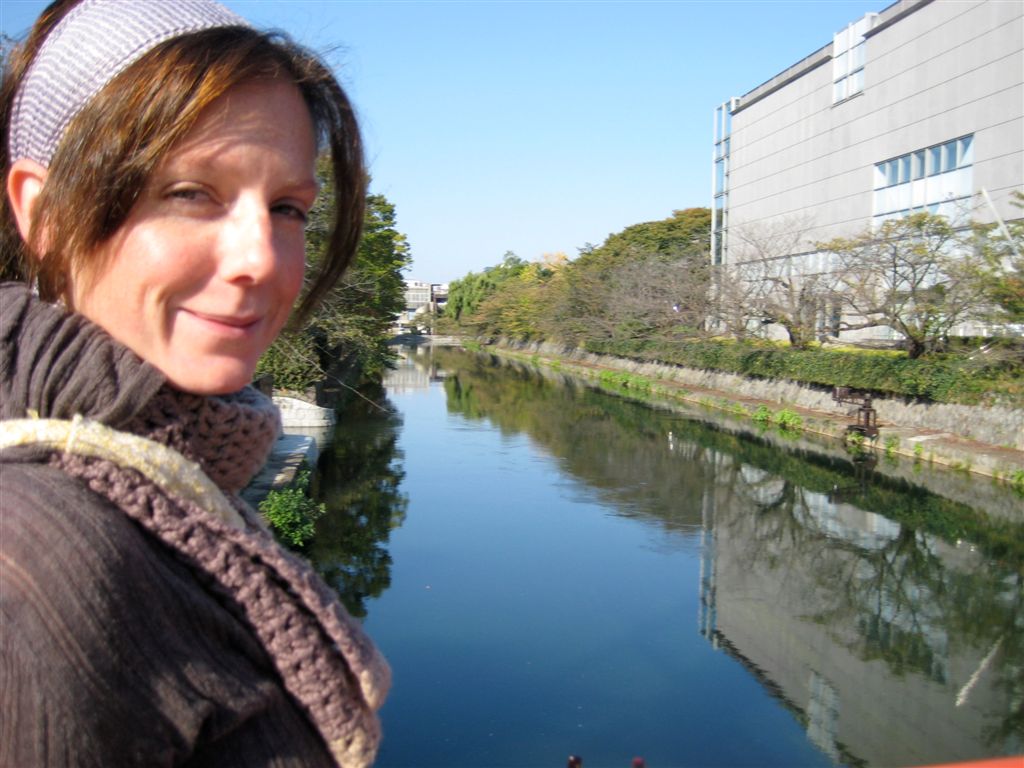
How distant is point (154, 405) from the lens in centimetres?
66

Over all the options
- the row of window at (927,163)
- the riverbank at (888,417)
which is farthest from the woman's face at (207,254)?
the row of window at (927,163)

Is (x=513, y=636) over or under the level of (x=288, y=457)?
under

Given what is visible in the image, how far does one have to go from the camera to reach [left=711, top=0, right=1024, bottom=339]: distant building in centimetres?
1875

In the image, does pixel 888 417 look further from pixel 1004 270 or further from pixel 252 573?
pixel 252 573

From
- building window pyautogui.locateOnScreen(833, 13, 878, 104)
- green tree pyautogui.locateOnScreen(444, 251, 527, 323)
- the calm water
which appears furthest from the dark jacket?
green tree pyautogui.locateOnScreen(444, 251, 527, 323)

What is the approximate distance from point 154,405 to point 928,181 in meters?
24.0

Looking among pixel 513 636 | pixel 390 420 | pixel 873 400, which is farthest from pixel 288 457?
pixel 873 400

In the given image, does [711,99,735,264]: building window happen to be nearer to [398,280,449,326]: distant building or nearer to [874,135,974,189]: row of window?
[874,135,974,189]: row of window

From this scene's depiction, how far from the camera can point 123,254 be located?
68cm

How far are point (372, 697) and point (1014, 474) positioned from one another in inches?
548

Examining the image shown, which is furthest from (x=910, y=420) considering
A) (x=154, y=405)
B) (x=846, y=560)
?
(x=154, y=405)

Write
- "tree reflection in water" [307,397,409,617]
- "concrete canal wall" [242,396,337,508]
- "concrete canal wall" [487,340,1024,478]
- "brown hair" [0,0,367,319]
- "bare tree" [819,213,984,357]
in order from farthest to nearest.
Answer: "bare tree" [819,213,984,357]
"concrete canal wall" [487,340,1024,478]
"concrete canal wall" [242,396,337,508]
"tree reflection in water" [307,397,409,617]
"brown hair" [0,0,367,319]

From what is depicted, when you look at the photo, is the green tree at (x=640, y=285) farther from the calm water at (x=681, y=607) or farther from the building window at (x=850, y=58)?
the calm water at (x=681, y=607)

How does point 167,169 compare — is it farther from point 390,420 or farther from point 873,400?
point 390,420
